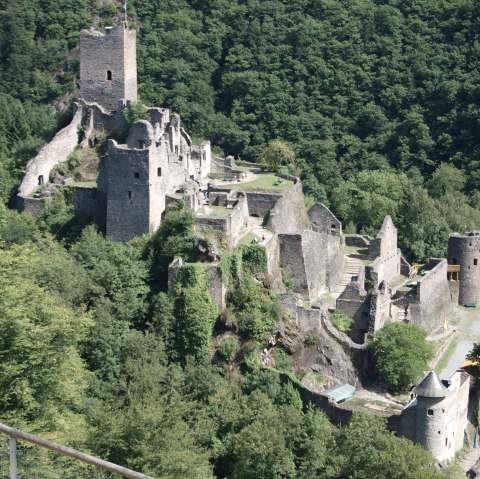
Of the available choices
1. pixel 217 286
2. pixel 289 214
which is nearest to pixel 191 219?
pixel 217 286

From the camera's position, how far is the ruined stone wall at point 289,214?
40.7m

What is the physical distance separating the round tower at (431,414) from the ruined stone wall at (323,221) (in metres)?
11.6

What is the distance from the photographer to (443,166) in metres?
61.3

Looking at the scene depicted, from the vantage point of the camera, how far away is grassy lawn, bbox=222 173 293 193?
1674 inches

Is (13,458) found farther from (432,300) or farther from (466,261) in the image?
(466,261)

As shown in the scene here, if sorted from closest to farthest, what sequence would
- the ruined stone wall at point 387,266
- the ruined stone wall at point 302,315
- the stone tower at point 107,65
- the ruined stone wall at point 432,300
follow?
the ruined stone wall at point 302,315 → the ruined stone wall at point 432,300 → the ruined stone wall at point 387,266 → the stone tower at point 107,65

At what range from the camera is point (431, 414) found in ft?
110

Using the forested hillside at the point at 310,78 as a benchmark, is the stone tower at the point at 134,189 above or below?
below

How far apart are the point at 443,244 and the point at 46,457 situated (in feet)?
130

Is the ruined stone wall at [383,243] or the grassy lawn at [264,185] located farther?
the ruined stone wall at [383,243]

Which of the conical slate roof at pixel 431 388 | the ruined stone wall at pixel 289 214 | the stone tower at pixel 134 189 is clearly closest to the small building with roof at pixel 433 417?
the conical slate roof at pixel 431 388

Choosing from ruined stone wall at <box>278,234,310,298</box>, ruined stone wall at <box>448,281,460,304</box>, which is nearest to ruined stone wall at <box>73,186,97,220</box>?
ruined stone wall at <box>278,234,310,298</box>

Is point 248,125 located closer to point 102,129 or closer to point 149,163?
point 102,129

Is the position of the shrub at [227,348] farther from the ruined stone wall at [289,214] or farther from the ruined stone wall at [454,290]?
the ruined stone wall at [454,290]
